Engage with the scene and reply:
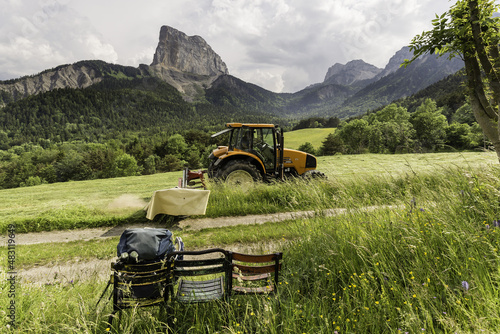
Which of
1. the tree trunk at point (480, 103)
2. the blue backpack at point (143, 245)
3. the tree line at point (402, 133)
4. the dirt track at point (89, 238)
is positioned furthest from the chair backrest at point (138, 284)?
the tree line at point (402, 133)

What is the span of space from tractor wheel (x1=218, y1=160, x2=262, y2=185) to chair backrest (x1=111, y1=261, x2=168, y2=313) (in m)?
6.29

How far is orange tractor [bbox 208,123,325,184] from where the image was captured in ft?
28.9

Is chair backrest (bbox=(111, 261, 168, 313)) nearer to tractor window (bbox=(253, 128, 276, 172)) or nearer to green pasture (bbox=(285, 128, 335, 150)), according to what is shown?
tractor window (bbox=(253, 128, 276, 172))

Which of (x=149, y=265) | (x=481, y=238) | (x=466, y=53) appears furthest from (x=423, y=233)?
(x=149, y=265)


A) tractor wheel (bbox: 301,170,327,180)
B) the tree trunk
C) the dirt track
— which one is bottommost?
the dirt track

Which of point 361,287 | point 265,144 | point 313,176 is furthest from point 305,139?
point 361,287

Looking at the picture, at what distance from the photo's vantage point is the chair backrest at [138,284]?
7.55 ft

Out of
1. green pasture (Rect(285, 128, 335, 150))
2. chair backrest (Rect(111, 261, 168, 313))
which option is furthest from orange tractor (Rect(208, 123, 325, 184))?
green pasture (Rect(285, 128, 335, 150))

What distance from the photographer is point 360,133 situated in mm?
53969

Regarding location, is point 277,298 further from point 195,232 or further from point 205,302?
point 195,232

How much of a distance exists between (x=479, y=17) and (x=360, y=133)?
183ft

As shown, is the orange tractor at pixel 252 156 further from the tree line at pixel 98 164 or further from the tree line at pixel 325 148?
the tree line at pixel 325 148

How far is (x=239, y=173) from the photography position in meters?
8.83

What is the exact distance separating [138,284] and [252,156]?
6.89 m
